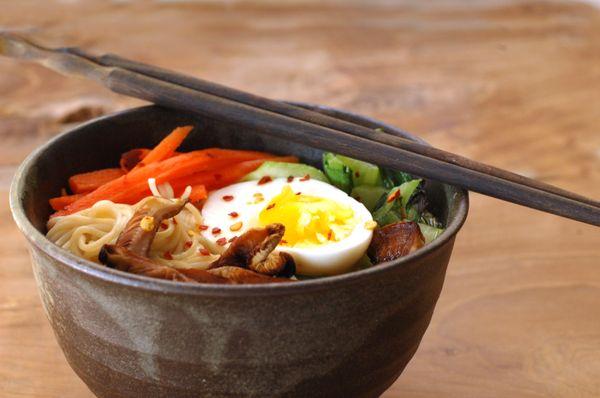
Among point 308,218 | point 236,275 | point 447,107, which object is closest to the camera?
point 236,275

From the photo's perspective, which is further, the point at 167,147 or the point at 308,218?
the point at 167,147

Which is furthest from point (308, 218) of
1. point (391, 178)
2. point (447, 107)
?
point (447, 107)

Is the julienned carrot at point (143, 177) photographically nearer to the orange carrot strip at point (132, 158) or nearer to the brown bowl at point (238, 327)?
the orange carrot strip at point (132, 158)

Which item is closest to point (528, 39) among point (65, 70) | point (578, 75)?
point (578, 75)

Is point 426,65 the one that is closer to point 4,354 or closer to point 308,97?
point 308,97

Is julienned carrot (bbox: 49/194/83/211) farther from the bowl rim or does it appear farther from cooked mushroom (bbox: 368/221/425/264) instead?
cooked mushroom (bbox: 368/221/425/264)

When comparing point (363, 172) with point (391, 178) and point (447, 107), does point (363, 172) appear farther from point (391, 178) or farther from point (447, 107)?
point (447, 107)
